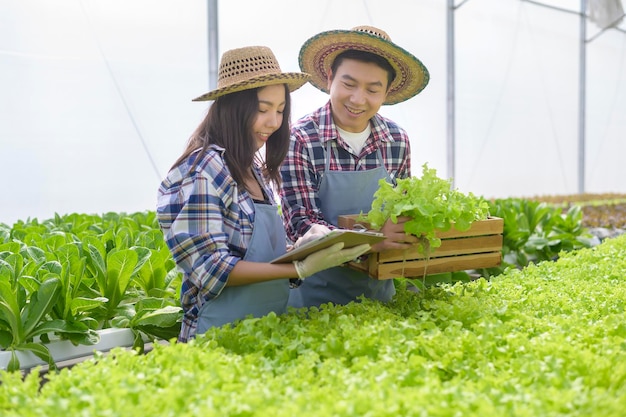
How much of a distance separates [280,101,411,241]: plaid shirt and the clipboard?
1.85 feet

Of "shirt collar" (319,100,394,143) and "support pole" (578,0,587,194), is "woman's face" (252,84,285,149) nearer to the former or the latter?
"shirt collar" (319,100,394,143)

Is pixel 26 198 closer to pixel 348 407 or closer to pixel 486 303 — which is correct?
pixel 486 303

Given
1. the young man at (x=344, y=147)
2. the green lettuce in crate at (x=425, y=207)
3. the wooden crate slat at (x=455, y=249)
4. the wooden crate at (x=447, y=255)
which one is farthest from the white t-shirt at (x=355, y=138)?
the wooden crate slat at (x=455, y=249)

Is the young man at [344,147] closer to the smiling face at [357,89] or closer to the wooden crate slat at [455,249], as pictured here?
the smiling face at [357,89]

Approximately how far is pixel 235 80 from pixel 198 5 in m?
4.70

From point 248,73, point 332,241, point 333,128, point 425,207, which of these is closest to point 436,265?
point 425,207

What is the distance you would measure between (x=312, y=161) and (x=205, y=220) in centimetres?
81

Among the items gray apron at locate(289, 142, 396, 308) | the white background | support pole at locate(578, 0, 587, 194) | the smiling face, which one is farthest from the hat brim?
support pole at locate(578, 0, 587, 194)

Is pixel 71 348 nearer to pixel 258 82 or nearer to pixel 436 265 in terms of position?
pixel 258 82

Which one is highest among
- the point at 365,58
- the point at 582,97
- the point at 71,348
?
the point at 582,97

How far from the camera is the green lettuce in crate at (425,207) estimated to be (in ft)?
6.72

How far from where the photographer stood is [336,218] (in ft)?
8.67

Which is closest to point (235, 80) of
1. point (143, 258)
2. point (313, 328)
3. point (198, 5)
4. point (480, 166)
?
point (313, 328)

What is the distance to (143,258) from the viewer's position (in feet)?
9.42
